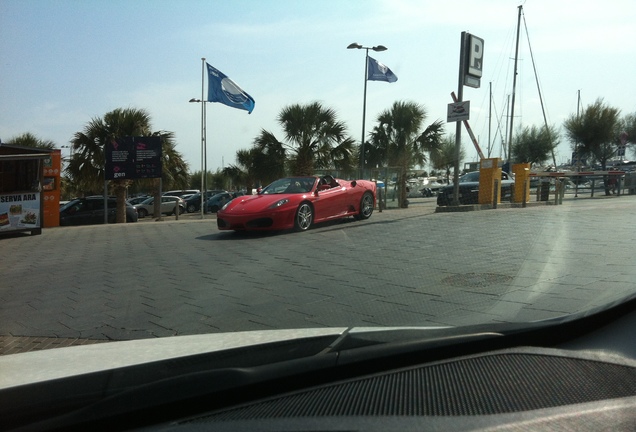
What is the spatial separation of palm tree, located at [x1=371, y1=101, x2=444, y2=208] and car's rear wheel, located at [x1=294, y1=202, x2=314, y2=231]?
13932 millimetres

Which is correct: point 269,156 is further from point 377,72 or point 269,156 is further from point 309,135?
point 377,72

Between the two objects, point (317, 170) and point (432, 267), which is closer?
point (432, 267)

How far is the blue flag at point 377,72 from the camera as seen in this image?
Result: 79.3 ft

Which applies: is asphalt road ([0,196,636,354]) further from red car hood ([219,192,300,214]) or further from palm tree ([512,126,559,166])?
palm tree ([512,126,559,166])

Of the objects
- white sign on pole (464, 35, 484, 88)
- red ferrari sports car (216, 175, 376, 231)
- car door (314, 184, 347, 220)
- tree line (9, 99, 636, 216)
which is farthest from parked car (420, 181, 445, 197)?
car door (314, 184, 347, 220)

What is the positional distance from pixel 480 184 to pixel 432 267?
10.9 m

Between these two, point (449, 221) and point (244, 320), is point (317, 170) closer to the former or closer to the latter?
point (449, 221)

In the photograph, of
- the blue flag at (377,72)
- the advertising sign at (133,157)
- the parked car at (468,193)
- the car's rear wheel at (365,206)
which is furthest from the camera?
the blue flag at (377,72)

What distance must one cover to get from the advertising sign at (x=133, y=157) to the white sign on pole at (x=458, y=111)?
37.1 ft

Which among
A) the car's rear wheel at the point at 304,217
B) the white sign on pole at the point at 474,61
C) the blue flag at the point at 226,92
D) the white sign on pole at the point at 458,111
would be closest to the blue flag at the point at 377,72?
the blue flag at the point at 226,92

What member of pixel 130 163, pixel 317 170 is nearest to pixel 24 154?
pixel 130 163

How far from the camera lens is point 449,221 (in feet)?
36.6

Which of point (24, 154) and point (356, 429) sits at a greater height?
point (24, 154)

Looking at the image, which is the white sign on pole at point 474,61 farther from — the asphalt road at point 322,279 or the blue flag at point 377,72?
the blue flag at point 377,72
